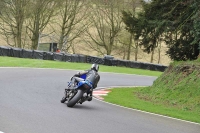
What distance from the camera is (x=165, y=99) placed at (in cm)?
1598

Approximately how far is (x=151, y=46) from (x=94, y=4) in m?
25.8

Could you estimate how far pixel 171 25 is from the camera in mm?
21000

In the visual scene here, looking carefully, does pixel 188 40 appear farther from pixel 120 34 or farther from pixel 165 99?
pixel 120 34

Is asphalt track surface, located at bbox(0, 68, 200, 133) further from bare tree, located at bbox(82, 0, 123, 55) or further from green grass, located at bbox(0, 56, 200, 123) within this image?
bare tree, located at bbox(82, 0, 123, 55)

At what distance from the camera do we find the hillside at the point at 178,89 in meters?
14.9

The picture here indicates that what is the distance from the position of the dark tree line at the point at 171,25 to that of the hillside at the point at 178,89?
7.90ft

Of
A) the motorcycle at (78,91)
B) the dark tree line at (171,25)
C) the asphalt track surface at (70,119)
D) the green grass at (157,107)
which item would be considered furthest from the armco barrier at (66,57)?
the motorcycle at (78,91)

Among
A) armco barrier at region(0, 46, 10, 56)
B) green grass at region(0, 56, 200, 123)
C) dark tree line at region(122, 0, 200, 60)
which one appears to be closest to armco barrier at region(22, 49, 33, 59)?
armco barrier at region(0, 46, 10, 56)

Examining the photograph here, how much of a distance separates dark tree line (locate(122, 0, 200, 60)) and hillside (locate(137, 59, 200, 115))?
241cm

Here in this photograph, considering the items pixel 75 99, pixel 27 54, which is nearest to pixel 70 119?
pixel 75 99

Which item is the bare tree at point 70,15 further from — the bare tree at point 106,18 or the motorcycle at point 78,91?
the motorcycle at point 78,91

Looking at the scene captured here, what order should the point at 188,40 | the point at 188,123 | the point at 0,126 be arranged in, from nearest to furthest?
the point at 0,126 → the point at 188,123 → the point at 188,40

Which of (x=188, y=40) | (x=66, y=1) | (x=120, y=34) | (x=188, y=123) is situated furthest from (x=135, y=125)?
(x=120, y=34)

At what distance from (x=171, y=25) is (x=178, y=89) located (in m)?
5.61
